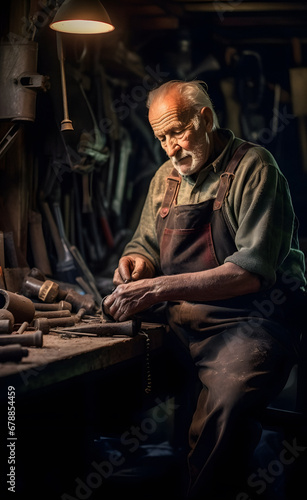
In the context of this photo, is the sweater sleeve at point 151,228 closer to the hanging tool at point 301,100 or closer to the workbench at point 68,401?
the workbench at point 68,401

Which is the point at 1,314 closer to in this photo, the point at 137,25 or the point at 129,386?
the point at 129,386

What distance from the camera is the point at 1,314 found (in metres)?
2.84

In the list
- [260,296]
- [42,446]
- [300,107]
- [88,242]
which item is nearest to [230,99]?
[300,107]

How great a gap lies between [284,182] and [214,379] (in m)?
1.10

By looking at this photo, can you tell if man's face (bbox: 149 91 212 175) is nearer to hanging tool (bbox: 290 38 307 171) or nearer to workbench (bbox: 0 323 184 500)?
workbench (bbox: 0 323 184 500)

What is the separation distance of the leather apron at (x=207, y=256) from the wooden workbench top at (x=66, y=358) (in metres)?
0.25

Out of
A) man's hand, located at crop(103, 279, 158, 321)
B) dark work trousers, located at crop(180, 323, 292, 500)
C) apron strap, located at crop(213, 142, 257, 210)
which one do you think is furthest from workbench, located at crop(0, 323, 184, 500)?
apron strap, located at crop(213, 142, 257, 210)

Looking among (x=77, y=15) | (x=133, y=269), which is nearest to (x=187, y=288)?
(x=133, y=269)

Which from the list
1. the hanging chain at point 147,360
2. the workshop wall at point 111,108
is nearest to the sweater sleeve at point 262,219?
the hanging chain at point 147,360

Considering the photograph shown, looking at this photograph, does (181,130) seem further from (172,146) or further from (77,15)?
(77,15)

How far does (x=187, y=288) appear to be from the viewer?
122 inches

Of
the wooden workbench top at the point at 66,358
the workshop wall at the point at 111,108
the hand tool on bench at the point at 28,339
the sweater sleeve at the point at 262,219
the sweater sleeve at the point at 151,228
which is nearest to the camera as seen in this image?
the wooden workbench top at the point at 66,358

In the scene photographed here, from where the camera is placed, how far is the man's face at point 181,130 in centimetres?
333

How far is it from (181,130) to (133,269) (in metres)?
0.83
